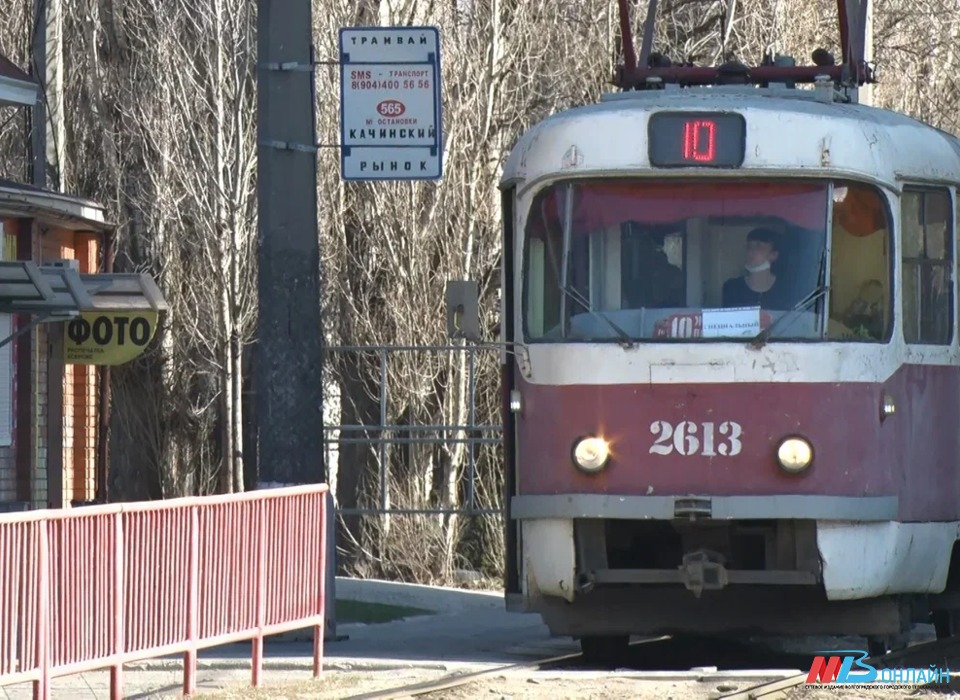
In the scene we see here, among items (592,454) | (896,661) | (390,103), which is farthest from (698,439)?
(390,103)

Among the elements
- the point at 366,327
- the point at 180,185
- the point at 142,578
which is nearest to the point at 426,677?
the point at 142,578

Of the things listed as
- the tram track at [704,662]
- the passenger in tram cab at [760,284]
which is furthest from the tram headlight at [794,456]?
the tram track at [704,662]

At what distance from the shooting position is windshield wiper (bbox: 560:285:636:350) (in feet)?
35.0

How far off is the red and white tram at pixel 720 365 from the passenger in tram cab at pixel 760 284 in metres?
0.01

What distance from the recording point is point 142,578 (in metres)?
9.45

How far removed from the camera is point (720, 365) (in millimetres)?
10570

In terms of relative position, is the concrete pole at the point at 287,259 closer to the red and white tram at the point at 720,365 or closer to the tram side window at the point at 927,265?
the red and white tram at the point at 720,365

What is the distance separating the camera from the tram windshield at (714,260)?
10680 millimetres

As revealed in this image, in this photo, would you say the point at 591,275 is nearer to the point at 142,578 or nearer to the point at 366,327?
the point at 142,578

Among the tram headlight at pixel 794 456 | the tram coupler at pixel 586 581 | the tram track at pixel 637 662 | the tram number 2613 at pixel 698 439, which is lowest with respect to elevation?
the tram track at pixel 637 662

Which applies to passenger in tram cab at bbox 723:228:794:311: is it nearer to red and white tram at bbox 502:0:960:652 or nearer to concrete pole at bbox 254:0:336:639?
red and white tram at bbox 502:0:960:652

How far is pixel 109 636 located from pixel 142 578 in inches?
12.5

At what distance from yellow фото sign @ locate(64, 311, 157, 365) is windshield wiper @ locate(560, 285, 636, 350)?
307 inches

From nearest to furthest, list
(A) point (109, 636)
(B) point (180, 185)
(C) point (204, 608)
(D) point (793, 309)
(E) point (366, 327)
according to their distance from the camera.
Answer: (A) point (109, 636)
(C) point (204, 608)
(D) point (793, 309)
(E) point (366, 327)
(B) point (180, 185)
